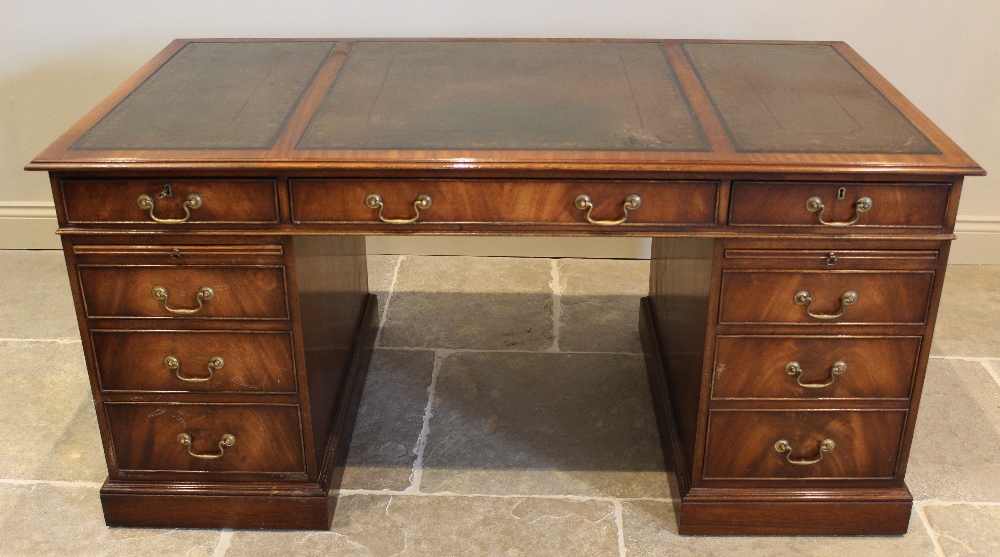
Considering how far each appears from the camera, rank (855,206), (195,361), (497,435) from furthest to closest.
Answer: (497,435) → (195,361) → (855,206)

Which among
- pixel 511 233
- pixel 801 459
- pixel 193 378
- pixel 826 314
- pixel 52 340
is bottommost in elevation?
pixel 52 340

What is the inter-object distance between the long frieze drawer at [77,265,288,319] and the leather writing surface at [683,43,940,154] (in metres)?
0.98

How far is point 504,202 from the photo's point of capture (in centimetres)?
196

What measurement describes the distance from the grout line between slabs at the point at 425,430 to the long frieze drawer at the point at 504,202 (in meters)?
0.77

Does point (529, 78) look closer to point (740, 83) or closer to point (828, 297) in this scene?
point (740, 83)

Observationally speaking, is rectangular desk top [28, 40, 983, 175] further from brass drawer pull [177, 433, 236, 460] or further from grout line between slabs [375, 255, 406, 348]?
grout line between slabs [375, 255, 406, 348]

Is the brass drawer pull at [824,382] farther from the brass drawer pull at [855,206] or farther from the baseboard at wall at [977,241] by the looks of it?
the baseboard at wall at [977,241]

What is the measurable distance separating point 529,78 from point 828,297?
2.80 feet

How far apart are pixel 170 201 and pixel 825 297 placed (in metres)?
1.30

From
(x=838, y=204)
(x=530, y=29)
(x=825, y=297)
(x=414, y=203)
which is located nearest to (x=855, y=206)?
(x=838, y=204)

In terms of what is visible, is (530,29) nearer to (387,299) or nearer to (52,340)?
(387,299)

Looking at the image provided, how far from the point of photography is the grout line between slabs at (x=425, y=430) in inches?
96.7

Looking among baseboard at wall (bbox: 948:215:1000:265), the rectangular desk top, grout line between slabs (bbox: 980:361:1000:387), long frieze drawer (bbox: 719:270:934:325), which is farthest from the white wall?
long frieze drawer (bbox: 719:270:934:325)

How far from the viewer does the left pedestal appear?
2039 millimetres
